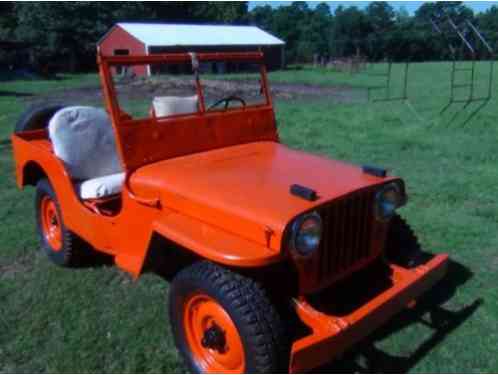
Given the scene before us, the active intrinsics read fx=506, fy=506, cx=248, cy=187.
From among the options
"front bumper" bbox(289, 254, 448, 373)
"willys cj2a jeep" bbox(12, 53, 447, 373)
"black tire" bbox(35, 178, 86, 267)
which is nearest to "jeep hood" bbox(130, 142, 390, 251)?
"willys cj2a jeep" bbox(12, 53, 447, 373)

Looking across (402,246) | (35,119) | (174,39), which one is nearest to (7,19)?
(174,39)

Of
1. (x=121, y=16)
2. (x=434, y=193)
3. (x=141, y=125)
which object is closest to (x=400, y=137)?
(x=434, y=193)

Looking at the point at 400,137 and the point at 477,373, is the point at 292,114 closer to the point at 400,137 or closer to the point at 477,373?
the point at 400,137

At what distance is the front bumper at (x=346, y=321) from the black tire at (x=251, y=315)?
0.49ft

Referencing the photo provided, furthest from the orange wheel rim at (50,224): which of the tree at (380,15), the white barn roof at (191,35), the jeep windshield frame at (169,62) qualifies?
the tree at (380,15)

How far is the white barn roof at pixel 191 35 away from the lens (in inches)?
1164

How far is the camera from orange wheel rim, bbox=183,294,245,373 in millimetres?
2701

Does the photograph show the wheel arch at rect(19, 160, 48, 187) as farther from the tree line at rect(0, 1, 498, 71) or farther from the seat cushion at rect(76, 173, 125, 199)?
the tree line at rect(0, 1, 498, 71)

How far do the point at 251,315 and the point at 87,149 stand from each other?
2.35 m

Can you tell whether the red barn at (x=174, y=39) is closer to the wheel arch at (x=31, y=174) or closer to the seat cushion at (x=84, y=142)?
the wheel arch at (x=31, y=174)

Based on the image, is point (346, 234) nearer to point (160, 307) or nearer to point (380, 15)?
point (160, 307)

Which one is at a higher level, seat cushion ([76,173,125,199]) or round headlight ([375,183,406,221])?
round headlight ([375,183,406,221])

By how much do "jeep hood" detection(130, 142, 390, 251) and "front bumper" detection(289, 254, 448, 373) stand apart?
457 millimetres

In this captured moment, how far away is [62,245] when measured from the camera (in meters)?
4.17
